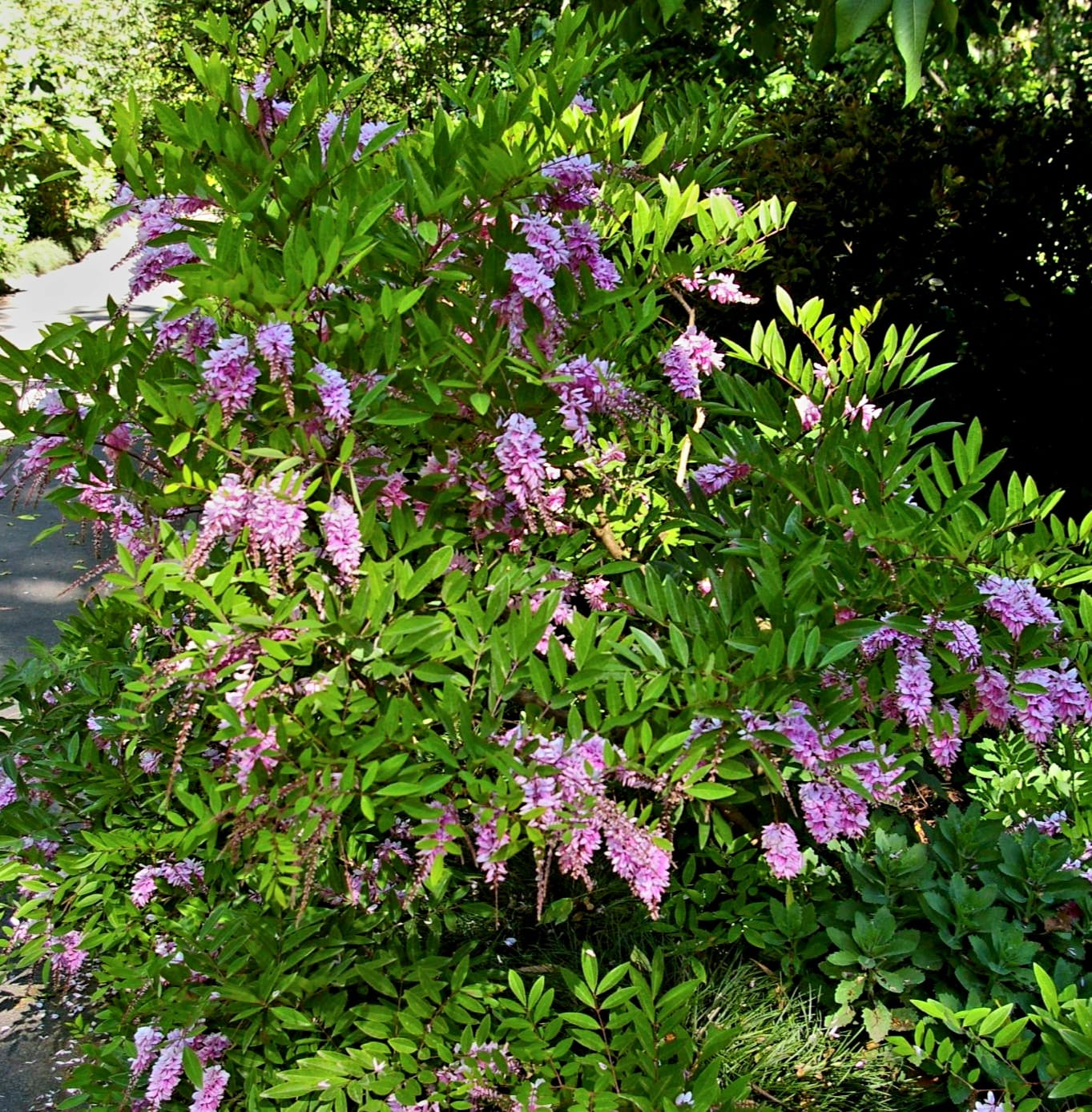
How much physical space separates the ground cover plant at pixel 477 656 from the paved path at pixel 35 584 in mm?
246

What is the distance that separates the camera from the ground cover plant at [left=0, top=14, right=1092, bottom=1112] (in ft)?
5.74

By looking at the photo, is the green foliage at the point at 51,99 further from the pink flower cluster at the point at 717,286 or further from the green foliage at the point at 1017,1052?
the green foliage at the point at 1017,1052

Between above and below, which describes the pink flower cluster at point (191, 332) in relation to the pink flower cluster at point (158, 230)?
below

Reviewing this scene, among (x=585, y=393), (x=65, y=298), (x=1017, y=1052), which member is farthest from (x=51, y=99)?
(x=1017, y=1052)

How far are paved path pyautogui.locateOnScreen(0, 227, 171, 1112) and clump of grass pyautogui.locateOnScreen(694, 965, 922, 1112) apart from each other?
158 centimetres

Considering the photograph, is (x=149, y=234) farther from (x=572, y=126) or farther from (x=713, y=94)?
(x=713, y=94)

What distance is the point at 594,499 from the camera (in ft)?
7.95

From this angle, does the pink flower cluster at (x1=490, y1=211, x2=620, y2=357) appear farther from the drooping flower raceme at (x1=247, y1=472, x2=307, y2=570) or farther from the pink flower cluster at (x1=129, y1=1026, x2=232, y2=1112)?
the pink flower cluster at (x1=129, y1=1026, x2=232, y2=1112)

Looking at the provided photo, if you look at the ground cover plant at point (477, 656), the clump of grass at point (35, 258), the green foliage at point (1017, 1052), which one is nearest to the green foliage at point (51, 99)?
the clump of grass at point (35, 258)

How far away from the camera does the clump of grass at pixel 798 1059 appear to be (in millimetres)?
2240

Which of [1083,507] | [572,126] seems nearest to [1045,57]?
[1083,507]

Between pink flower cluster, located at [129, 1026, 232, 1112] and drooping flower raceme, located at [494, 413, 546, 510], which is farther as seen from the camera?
pink flower cluster, located at [129, 1026, 232, 1112]

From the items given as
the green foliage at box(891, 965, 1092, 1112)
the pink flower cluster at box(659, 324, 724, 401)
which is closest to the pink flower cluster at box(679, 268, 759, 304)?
the pink flower cluster at box(659, 324, 724, 401)

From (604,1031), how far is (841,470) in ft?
3.93
